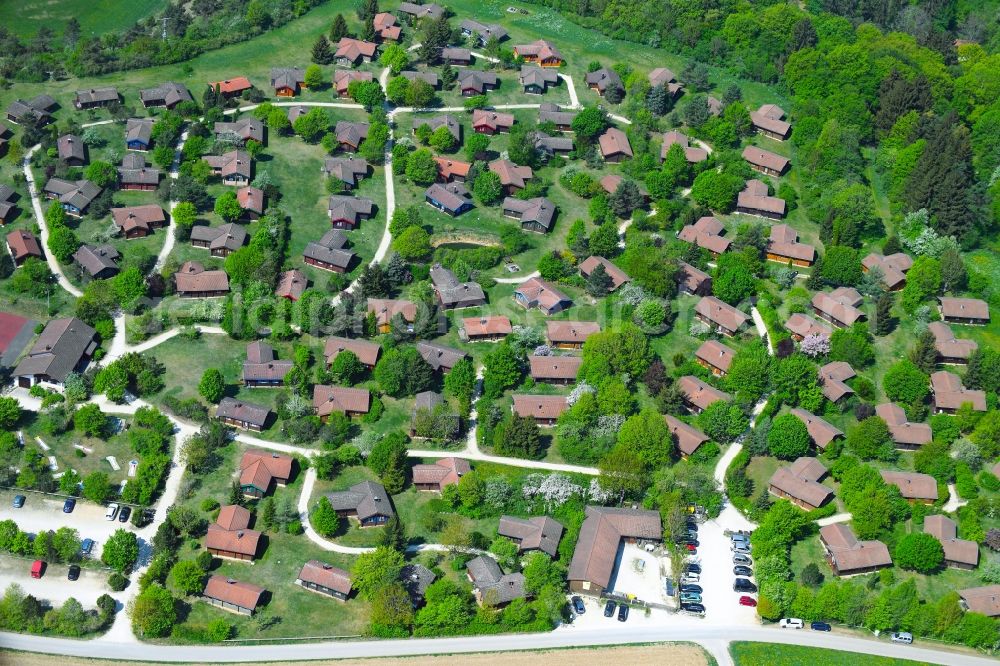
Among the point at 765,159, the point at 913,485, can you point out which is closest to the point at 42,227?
the point at 765,159

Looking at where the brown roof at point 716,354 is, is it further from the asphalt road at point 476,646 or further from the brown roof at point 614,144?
the brown roof at point 614,144

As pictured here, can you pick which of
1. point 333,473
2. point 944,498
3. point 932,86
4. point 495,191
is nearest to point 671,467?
point 944,498

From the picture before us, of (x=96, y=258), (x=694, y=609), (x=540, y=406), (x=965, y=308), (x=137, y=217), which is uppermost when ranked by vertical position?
(x=965, y=308)

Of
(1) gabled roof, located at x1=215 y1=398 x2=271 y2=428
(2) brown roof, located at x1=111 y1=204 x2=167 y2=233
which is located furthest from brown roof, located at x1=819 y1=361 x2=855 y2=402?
(2) brown roof, located at x1=111 y1=204 x2=167 y2=233

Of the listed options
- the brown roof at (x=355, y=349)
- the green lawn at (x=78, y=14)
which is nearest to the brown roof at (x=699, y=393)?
the brown roof at (x=355, y=349)

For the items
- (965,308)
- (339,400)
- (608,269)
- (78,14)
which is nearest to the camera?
(339,400)

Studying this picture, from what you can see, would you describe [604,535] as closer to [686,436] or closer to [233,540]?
[686,436]
